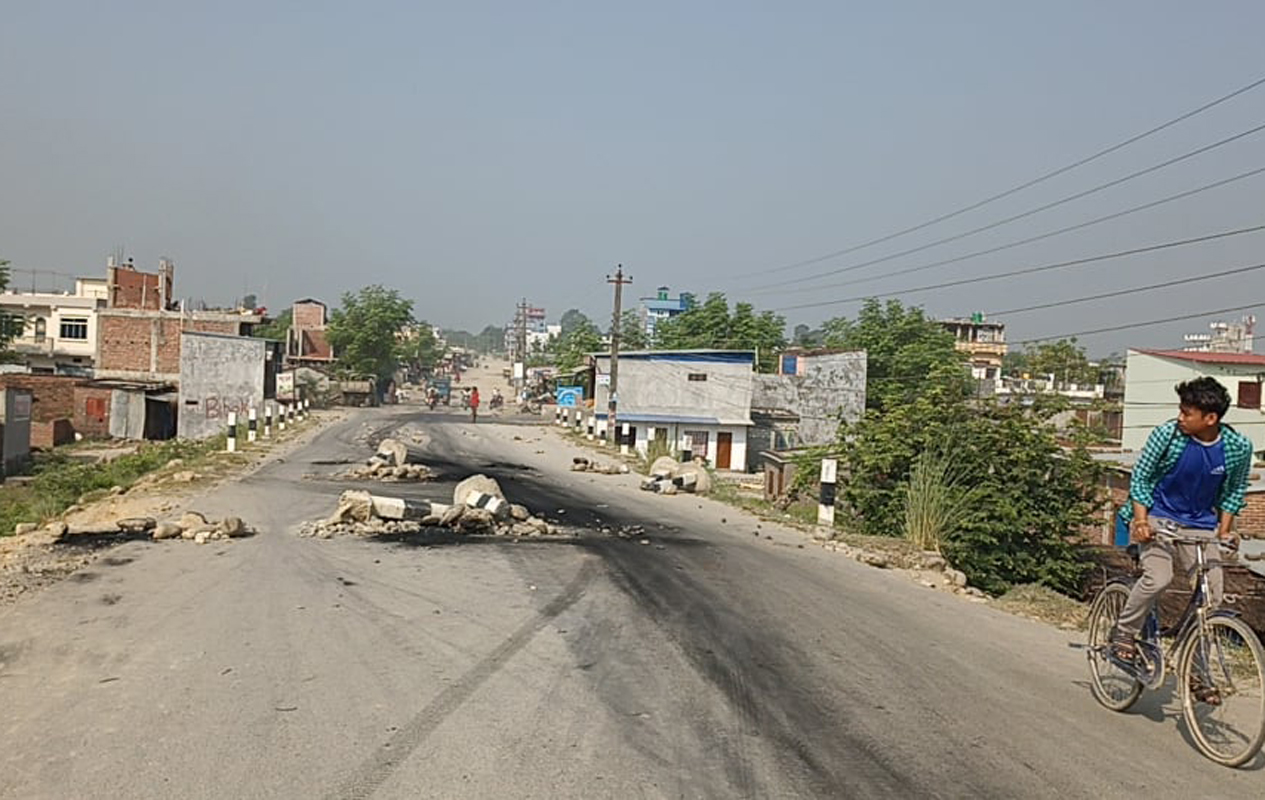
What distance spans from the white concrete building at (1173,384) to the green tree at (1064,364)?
→ 27.4 feet

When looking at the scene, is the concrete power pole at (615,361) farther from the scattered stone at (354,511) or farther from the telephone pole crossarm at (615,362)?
the scattered stone at (354,511)

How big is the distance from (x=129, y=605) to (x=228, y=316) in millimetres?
59504

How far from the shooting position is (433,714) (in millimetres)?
5742

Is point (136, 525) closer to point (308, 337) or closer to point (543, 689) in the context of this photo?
point (543, 689)

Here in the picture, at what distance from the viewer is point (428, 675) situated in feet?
21.4

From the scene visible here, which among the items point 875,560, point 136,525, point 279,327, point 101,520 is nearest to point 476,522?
point 136,525

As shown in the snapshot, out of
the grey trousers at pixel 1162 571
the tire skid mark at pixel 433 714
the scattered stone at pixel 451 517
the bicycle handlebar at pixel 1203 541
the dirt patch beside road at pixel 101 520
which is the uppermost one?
the bicycle handlebar at pixel 1203 541

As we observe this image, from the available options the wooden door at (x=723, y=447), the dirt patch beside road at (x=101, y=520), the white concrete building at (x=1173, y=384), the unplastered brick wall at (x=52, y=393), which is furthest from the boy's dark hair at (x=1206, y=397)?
the unplastered brick wall at (x=52, y=393)

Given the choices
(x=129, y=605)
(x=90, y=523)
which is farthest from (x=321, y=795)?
(x=90, y=523)

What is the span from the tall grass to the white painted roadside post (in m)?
1.35

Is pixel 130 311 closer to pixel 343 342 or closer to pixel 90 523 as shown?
pixel 343 342

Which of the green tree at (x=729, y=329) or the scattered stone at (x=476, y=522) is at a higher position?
the green tree at (x=729, y=329)

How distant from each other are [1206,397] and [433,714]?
456cm

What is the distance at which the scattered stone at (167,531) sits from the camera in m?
11.9
